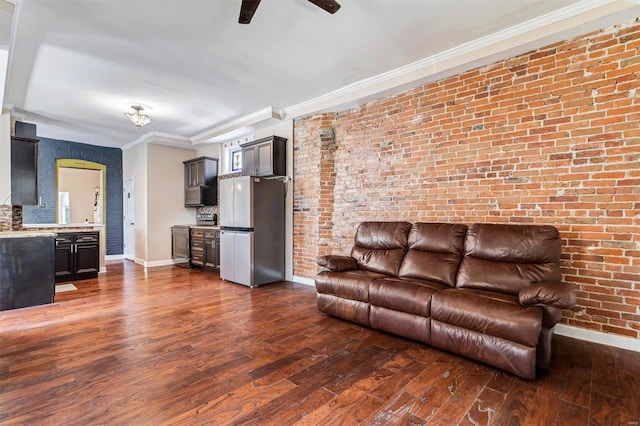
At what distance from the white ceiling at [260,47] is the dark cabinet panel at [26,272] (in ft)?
6.87

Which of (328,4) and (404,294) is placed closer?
(328,4)

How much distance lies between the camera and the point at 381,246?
147 inches

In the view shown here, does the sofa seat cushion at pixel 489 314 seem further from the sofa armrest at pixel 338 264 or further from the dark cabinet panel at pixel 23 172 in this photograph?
the dark cabinet panel at pixel 23 172

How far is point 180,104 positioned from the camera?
496 centimetres

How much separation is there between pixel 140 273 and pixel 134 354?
157 inches

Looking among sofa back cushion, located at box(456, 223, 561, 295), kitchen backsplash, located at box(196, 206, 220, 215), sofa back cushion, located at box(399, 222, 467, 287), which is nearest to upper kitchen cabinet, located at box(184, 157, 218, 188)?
kitchen backsplash, located at box(196, 206, 220, 215)

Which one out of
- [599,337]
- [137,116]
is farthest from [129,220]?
[599,337]

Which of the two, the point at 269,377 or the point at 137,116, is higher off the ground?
the point at 137,116

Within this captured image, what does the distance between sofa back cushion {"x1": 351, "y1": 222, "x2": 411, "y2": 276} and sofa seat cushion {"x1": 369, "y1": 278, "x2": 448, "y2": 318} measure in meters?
0.41

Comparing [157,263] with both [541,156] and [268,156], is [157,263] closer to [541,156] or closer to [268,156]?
[268,156]

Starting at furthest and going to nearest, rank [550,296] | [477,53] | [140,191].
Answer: [140,191] → [477,53] → [550,296]

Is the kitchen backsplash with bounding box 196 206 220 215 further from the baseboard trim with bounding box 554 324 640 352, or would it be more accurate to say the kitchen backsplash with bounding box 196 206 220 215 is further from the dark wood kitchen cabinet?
the baseboard trim with bounding box 554 324 640 352

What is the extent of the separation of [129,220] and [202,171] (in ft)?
8.63

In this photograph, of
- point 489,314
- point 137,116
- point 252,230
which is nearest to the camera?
point 489,314
